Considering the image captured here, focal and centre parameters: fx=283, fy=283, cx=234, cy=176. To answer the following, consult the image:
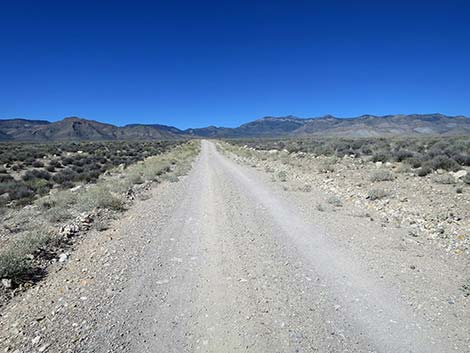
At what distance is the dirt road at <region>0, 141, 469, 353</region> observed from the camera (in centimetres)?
332

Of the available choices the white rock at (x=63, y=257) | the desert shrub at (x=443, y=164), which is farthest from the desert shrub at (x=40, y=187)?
the desert shrub at (x=443, y=164)

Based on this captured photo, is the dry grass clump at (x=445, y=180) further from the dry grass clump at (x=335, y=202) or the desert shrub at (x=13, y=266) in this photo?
the desert shrub at (x=13, y=266)

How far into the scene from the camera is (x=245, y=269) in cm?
516

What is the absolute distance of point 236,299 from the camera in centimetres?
420

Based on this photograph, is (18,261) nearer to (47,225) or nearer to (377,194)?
(47,225)

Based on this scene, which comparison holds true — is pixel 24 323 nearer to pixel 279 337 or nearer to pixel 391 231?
pixel 279 337

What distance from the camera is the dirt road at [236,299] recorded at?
10.9 feet

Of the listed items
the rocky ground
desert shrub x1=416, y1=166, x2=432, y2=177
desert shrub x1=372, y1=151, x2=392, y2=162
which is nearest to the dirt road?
the rocky ground

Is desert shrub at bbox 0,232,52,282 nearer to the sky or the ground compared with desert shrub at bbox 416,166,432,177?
nearer to the ground

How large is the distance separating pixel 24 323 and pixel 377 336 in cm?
438

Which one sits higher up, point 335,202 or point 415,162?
point 415,162

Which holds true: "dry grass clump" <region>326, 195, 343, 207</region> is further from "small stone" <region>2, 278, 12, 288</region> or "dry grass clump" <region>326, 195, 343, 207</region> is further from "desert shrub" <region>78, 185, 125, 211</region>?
"small stone" <region>2, 278, 12, 288</region>

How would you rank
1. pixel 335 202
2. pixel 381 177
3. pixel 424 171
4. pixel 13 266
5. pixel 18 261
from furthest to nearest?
pixel 424 171 → pixel 381 177 → pixel 335 202 → pixel 18 261 → pixel 13 266

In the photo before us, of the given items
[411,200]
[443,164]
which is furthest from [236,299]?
[443,164]
